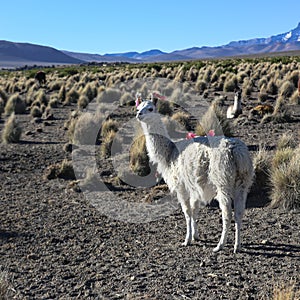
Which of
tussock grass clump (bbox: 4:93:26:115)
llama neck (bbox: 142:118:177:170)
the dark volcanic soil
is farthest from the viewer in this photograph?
tussock grass clump (bbox: 4:93:26:115)

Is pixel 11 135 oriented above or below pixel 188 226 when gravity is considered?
below

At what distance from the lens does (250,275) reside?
4.91 m

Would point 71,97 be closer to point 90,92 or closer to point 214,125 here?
point 90,92

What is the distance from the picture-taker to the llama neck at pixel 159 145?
6.47 metres

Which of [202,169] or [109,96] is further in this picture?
[109,96]

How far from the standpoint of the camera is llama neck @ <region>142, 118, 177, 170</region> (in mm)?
6469

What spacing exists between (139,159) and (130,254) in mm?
4234

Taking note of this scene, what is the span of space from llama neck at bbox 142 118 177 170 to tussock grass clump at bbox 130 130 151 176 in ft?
9.47

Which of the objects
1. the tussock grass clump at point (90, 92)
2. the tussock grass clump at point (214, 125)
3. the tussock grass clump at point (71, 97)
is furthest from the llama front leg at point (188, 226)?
the tussock grass clump at point (90, 92)

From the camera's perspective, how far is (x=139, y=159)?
989cm

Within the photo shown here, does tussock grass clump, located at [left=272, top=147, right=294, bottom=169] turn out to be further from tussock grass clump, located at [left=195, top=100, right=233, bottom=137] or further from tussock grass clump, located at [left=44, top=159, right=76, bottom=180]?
tussock grass clump, located at [left=44, top=159, right=76, bottom=180]

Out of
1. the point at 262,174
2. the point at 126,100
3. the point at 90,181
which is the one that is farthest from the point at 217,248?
the point at 126,100

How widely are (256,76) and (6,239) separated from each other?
25411 mm

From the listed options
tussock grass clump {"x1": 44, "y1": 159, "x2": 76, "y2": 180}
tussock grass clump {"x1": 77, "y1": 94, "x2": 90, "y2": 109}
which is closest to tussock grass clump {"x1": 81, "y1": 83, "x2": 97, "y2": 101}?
tussock grass clump {"x1": 77, "y1": 94, "x2": 90, "y2": 109}
